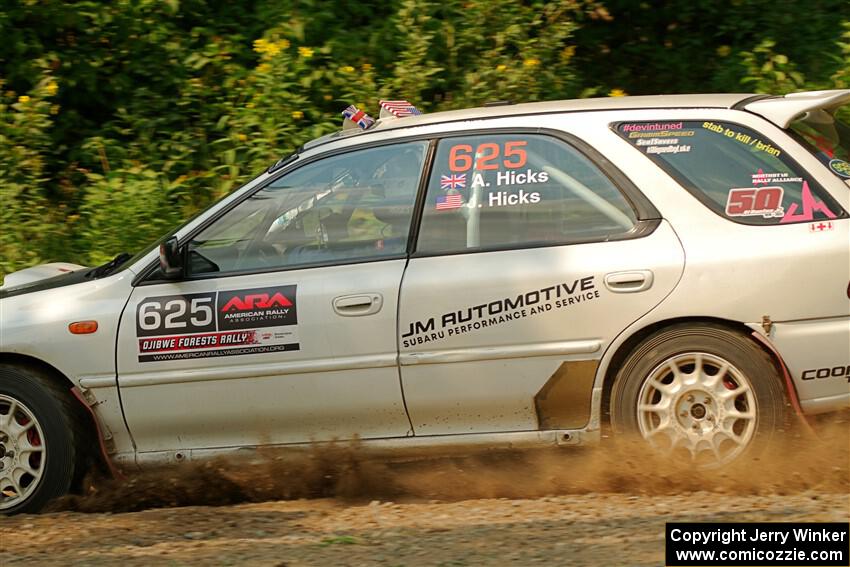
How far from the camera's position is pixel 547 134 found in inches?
197

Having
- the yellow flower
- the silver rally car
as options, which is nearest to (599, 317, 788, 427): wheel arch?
the silver rally car

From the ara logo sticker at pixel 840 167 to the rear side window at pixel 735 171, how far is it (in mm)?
142

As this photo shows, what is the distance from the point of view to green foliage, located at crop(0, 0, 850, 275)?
886 centimetres

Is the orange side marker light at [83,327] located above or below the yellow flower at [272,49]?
below

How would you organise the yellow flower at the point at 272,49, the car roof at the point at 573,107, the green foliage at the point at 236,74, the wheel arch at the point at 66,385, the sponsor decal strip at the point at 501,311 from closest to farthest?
the sponsor decal strip at the point at 501,311
the car roof at the point at 573,107
the wheel arch at the point at 66,385
the green foliage at the point at 236,74
the yellow flower at the point at 272,49

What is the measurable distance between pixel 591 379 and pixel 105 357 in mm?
2204

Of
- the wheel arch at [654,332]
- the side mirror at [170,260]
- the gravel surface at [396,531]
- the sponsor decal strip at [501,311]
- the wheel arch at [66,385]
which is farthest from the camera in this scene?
the wheel arch at [66,385]

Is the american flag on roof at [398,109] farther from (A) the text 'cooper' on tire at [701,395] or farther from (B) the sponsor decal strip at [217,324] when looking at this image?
(A) the text 'cooper' on tire at [701,395]

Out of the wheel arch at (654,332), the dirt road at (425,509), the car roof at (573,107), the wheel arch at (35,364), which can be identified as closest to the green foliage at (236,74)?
the wheel arch at (35,364)

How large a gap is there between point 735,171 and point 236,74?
5628 millimetres

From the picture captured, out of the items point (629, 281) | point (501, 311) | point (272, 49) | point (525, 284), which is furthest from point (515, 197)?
point (272, 49)

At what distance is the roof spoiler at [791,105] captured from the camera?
4.81 meters

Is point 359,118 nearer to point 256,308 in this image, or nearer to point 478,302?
point 256,308

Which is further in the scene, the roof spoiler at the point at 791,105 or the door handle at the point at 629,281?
the roof spoiler at the point at 791,105
